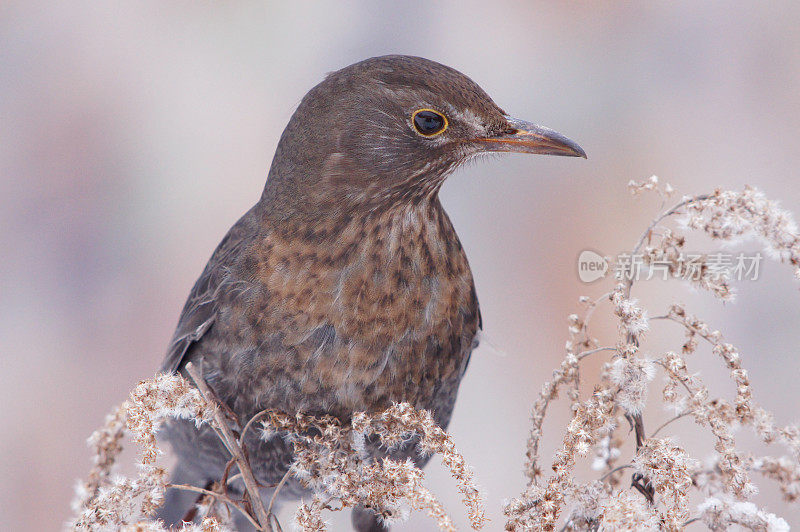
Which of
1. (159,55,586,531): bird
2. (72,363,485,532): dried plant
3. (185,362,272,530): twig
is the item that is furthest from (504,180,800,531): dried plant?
(159,55,586,531): bird

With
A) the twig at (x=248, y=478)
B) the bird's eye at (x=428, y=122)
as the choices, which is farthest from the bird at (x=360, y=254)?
the twig at (x=248, y=478)

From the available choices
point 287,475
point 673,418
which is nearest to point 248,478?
point 287,475

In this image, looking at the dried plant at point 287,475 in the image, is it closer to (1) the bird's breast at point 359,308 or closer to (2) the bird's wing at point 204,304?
(1) the bird's breast at point 359,308

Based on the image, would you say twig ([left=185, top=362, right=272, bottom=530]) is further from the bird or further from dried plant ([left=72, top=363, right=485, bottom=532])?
the bird

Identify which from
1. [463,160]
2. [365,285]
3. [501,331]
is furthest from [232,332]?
[501,331]

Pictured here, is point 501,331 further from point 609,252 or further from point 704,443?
point 704,443

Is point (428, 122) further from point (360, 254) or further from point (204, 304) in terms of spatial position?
point (204, 304)

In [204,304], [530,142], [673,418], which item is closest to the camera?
[673,418]
